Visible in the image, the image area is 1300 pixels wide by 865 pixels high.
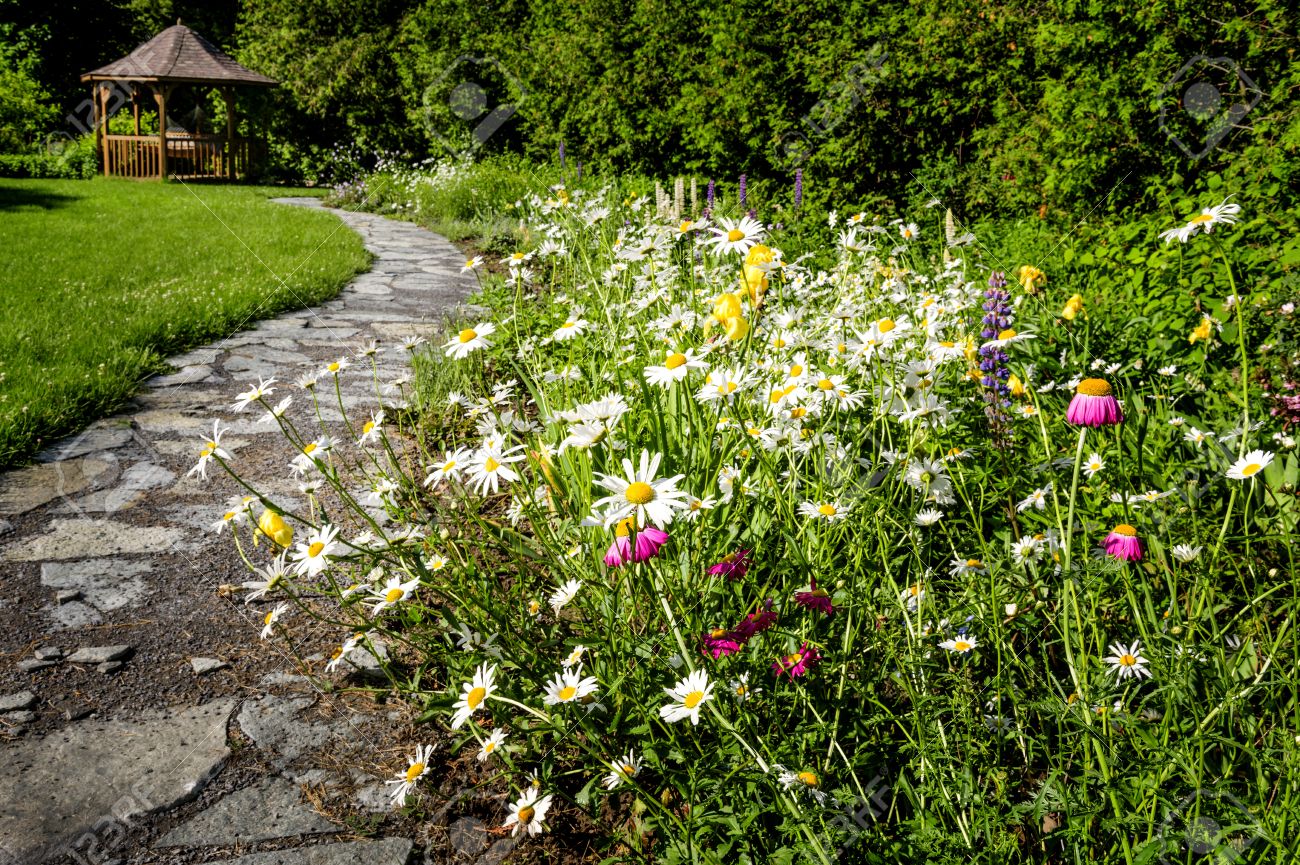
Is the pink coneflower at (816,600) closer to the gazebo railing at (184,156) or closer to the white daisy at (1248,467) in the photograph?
the white daisy at (1248,467)

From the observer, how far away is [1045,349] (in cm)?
274

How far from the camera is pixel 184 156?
14.3m

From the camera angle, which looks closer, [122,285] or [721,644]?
[721,644]

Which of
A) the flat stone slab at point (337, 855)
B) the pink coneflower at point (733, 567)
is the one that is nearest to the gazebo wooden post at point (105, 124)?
the flat stone slab at point (337, 855)

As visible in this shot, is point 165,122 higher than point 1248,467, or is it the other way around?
point 165,122

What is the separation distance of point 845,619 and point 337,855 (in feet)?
3.14

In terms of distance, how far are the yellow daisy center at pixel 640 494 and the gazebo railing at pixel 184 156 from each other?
48.5 ft

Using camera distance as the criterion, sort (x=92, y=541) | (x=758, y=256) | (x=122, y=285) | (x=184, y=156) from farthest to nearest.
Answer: (x=184, y=156), (x=122, y=285), (x=92, y=541), (x=758, y=256)

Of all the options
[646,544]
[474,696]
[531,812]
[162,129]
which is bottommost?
[531,812]

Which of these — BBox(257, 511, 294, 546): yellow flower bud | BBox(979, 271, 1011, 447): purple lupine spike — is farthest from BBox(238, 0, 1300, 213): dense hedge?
BBox(257, 511, 294, 546): yellow flower bud

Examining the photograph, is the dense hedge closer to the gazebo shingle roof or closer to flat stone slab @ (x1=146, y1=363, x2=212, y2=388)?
the gazebo shingle roof

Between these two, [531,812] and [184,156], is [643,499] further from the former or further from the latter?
[184,156]

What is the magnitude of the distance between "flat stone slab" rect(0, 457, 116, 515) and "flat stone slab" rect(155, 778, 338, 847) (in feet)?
5.09

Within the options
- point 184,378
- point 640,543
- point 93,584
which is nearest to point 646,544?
point 640,543
